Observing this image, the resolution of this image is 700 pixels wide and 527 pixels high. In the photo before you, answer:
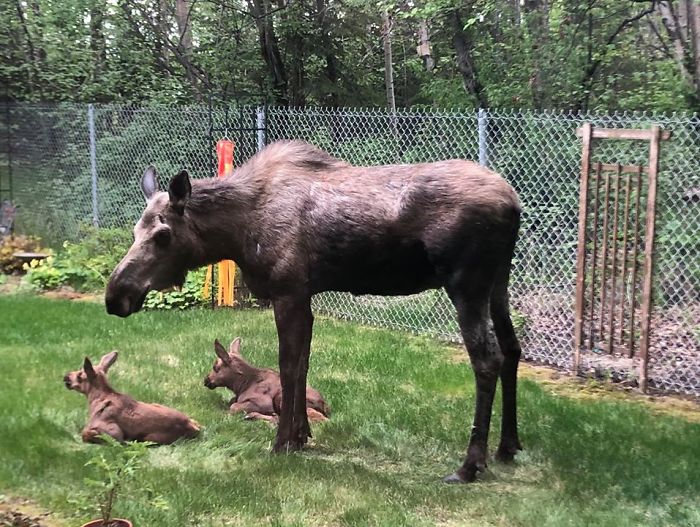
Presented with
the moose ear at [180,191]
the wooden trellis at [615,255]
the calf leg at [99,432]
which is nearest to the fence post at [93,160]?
the calf leg at [99,432]

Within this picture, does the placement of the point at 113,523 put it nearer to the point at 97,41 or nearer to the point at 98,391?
the point at 98,391

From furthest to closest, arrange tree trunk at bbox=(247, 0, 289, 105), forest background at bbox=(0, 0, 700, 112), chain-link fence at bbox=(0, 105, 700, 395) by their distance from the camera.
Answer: tree trunk at bbox=(247, 0, 289, 105) → forest background at bbox=(0, 0, 700, 112) → chain-link fence at bbox=(0, 105, 700, 395)

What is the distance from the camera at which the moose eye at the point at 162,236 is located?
15.0ft

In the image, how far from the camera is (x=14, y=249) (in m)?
11.7

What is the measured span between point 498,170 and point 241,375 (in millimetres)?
3634

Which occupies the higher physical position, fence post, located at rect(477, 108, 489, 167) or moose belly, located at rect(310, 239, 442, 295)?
fence post, located at rect(477, 108, 489, 167)

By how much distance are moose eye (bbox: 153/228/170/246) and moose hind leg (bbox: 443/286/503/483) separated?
1757 millimetres

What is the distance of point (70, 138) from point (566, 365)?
9128mm

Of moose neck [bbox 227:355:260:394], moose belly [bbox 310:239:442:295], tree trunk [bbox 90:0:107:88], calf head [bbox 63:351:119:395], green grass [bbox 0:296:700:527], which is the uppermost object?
tree trunk [bbox 90:0:107:88]

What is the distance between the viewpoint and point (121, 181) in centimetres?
1169

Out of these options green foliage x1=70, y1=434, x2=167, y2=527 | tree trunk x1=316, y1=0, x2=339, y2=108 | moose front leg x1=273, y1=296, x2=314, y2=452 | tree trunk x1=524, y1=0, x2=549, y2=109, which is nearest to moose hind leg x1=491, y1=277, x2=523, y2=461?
moose front leg x1=273, y1=296, x2=314, y2=452

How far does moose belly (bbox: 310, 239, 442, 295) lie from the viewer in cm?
444

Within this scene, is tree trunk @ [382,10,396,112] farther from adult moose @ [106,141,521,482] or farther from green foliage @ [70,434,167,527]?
green foliage @ [70,434,167,527]

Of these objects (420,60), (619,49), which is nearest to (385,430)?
(619,49)
